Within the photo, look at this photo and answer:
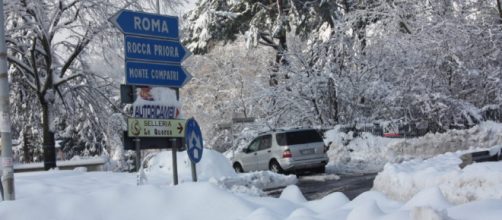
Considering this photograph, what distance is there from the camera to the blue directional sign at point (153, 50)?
32.8ft

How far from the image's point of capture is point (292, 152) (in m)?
20.1

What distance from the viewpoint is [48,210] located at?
7480mm

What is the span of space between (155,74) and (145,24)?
2.75ft

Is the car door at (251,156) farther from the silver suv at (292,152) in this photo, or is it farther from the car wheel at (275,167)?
the car wheel at (275,167)

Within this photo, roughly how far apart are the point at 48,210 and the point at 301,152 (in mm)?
13471

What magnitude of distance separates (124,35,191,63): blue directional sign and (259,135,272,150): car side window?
10.6 m

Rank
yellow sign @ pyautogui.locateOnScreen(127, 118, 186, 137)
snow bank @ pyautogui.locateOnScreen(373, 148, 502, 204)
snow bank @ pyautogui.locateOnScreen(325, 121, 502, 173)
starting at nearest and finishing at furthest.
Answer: snow bank @ pyautogui.locateOnScreen(373, 148, 502, 204)
yellow sign @ pyautogui.locateOnScreen(127, 118, 186, 137)
snow bank @ pyautogui.locateOnScreen(325, 121, 502, 173)

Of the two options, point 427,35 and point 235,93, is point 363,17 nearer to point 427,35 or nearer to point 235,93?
point 427,35

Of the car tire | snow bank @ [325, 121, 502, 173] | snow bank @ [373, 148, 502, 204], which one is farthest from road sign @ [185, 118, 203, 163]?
snow bank @ [325, 121, 502, 173]

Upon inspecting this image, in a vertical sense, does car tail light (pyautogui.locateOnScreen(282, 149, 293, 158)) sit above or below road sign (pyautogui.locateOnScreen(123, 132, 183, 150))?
below

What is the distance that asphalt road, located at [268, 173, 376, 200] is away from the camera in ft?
46.9

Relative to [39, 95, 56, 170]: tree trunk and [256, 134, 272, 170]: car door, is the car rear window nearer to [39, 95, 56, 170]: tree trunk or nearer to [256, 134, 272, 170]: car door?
[256, 134, 272, 170]: car door

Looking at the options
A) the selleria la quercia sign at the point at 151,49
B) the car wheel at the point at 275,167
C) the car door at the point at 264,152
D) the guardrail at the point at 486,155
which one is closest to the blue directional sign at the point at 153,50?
the selleria la quercia sign at the point at 151,49

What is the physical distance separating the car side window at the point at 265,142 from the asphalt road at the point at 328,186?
1.85 metres
